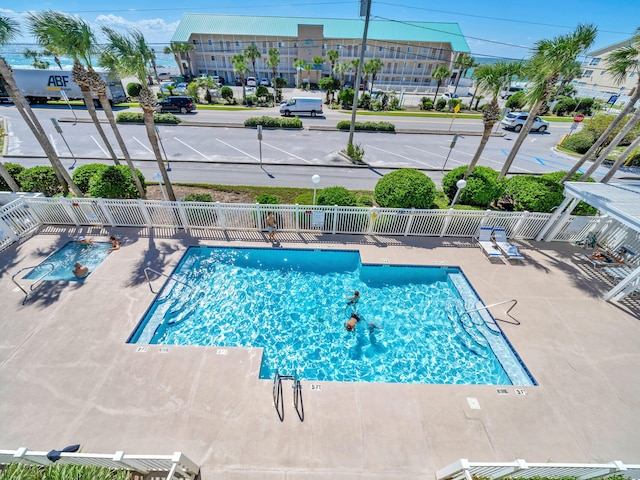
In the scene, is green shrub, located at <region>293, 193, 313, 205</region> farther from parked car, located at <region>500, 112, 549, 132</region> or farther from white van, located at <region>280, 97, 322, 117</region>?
parked car, located at <region>500, 112, 549, 132</region>

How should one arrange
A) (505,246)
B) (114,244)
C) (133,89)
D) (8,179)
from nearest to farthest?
(114,244) < (505,246) < (8,179) < (133,89)

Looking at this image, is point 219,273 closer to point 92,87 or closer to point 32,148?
point 92,87

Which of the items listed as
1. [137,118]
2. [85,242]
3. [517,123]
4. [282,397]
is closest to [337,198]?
[282,397]

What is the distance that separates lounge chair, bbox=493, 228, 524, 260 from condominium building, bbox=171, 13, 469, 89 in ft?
166

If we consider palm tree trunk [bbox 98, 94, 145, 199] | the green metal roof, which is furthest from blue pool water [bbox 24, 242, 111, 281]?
the green metal roof

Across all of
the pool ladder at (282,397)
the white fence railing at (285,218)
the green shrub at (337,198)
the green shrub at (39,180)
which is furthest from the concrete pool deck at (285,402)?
the green shrub at (337,198)

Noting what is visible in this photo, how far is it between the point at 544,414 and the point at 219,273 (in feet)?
36.4

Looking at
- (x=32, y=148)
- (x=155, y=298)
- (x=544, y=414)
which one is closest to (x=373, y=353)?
(x=544, y=414)

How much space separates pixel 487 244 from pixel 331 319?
27.2 feet

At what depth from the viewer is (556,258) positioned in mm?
11797

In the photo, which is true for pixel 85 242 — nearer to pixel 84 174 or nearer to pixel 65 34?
pixel 84 174

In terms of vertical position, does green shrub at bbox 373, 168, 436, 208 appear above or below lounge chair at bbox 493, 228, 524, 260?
above

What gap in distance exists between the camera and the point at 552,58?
11.3 meters

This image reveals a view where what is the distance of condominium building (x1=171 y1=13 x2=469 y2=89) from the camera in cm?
5255
